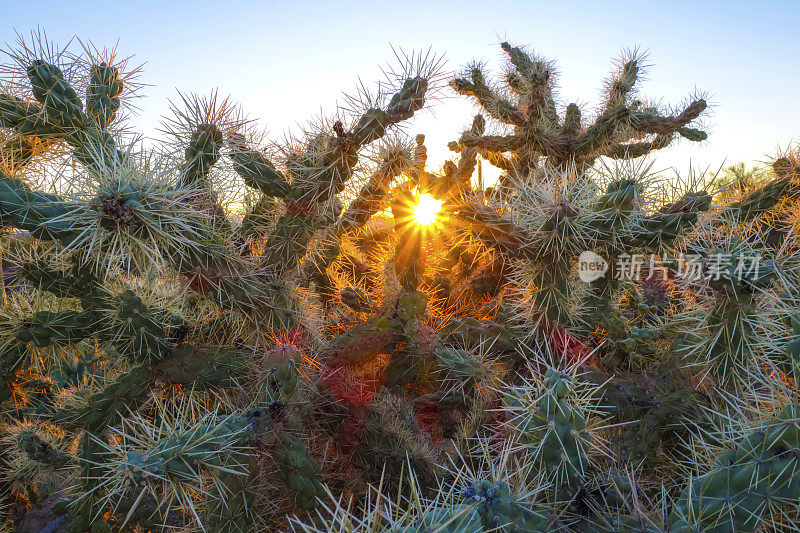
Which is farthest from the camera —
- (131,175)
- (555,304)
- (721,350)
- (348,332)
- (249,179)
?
(348,332)

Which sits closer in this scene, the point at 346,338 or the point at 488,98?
the point at 346,338

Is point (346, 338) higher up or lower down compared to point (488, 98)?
lower down

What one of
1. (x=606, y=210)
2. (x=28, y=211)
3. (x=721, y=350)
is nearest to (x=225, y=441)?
(x=28, y=211)

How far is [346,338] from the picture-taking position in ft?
8.42

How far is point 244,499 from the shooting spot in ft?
6.40

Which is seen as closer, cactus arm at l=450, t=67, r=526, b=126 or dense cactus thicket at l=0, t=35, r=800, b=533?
dense cactus thicket at l=0, t=35, r=800, b=533

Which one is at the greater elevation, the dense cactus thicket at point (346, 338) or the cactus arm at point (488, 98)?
the cactus arm at point (488, 98)

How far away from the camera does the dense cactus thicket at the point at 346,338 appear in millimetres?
1568

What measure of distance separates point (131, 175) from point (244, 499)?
1.26 meters

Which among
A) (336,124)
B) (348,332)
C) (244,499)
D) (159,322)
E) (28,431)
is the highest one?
(336,124)

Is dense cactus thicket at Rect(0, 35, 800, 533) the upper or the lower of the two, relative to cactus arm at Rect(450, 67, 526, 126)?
lower

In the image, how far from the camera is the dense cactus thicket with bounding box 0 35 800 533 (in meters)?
1.57

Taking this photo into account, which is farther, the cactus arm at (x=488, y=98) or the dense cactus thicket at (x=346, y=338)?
the cactus arm at (x=488, y=98)

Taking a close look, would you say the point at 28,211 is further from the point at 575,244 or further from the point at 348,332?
the point at 575,244
